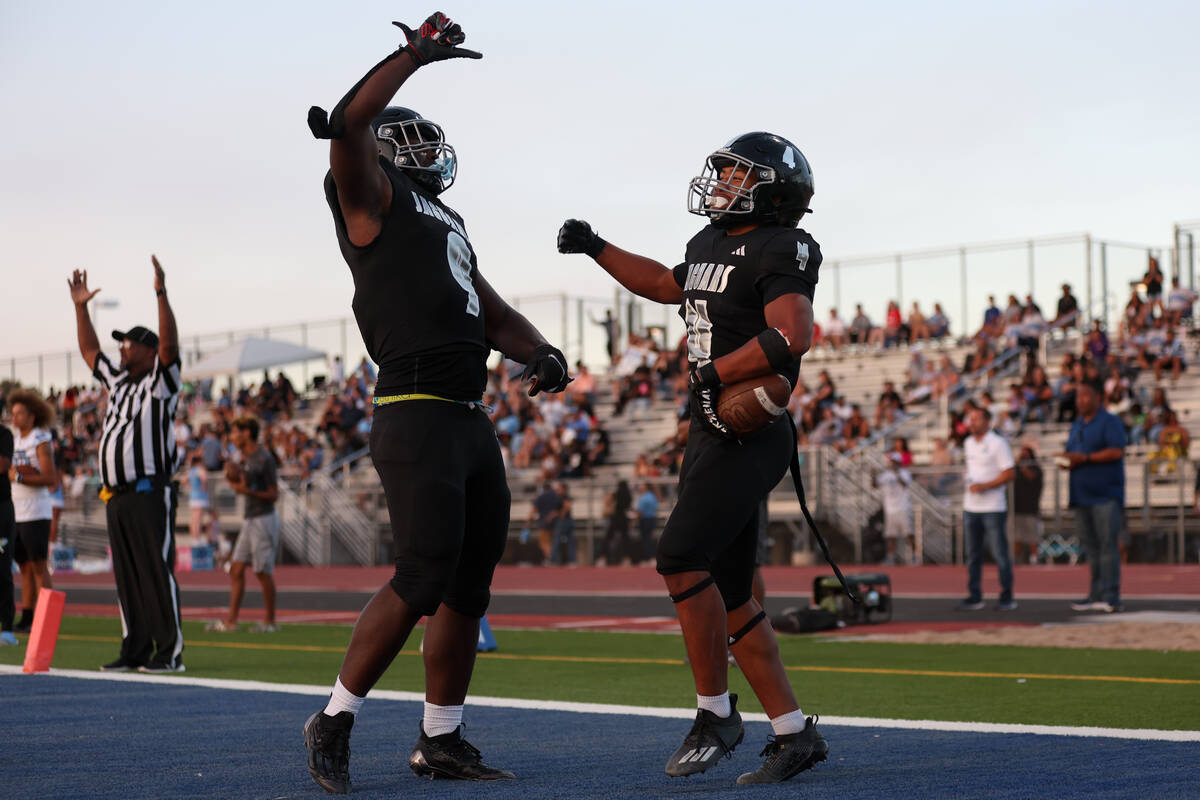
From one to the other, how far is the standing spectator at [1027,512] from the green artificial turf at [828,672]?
1015 centimetres

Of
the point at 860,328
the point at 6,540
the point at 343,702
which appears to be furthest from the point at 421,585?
the point at 860,328

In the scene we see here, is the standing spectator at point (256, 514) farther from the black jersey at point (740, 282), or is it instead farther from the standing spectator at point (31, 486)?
the black jersey at point (740, 282)

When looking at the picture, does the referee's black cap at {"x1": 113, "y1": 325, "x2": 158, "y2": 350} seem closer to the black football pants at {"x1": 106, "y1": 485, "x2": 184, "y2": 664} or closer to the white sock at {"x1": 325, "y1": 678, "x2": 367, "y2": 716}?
the black football pants at {"x1": 106, "y1": 485, "x2": 184, "y2": 664}

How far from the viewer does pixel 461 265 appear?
5.22m

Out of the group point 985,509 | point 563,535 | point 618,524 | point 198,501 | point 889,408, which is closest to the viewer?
point 985,509

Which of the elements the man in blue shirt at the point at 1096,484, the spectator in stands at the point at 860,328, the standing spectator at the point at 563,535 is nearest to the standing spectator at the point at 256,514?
the man in blue shirt at the point at 1096,484

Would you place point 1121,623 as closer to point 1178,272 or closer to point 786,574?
point 786,574

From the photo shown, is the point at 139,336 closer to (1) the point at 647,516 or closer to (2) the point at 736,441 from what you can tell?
(2) the point at 736,441

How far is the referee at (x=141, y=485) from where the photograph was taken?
357 inches

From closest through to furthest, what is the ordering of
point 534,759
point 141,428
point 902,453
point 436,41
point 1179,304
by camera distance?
point 436,41 < point 534,759 < point 141,428 < point 902,453 < point 1179,304

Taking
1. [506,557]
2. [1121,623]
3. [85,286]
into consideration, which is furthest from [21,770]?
[506,557]

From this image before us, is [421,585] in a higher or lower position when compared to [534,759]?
higher

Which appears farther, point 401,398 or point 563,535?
point 563,535

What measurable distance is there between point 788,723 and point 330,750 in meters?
1.38
